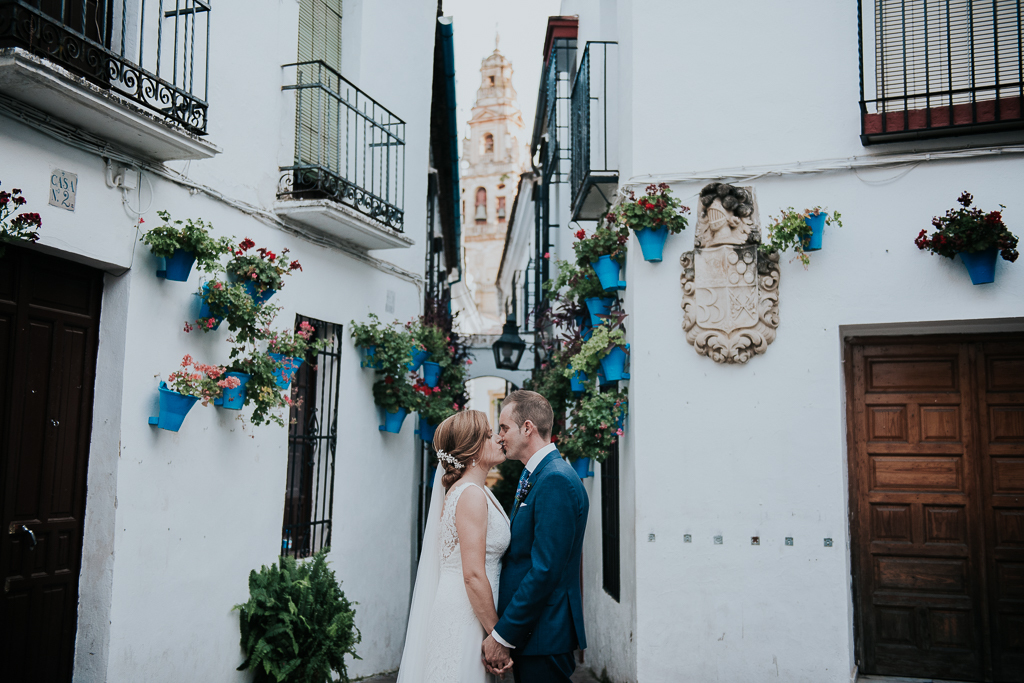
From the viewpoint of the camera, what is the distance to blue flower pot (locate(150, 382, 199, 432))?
531cm

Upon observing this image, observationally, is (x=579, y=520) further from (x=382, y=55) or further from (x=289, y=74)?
(x=382, y=55)

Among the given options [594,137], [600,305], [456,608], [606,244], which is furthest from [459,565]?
[594,137]

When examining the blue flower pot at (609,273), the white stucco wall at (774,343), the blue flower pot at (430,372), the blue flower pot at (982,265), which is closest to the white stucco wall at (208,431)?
the blue flower pot at (430,372)

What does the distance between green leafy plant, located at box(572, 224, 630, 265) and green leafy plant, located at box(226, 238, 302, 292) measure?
2.42 m

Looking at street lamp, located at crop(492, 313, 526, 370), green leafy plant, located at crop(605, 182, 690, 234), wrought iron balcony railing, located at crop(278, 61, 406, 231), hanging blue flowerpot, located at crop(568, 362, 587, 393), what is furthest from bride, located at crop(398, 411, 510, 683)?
street lamp, located at crop(492, 313, 526, 370)

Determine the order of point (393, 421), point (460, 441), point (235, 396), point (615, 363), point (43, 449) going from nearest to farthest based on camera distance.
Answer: point (460, 441) < point (43, 449) < point (235, 396) < point (615, 363) < point (393, 421)

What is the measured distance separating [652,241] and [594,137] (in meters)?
2.54

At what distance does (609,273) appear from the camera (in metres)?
6.85

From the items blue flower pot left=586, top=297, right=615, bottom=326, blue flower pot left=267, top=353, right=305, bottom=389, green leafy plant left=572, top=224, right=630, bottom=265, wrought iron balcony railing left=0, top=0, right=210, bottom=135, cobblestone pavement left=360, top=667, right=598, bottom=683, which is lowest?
cobblestone pavement left=360, top=667, right=598, bottom=683

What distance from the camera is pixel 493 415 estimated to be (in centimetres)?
3550

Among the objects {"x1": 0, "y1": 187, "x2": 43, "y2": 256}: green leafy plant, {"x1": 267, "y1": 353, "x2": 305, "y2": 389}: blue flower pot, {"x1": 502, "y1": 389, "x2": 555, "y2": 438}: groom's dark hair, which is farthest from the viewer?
{"x1": 267, "y1": 353, "x2": 305, "y2": 389}: blue flower pot

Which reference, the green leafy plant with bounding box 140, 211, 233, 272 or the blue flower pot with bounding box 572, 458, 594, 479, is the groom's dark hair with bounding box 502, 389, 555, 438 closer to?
the green leafy plant with bounding box 140, 211, 233, 272

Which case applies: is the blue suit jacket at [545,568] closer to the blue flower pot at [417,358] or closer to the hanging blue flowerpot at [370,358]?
the hanging blue flowerpot at [370,358]

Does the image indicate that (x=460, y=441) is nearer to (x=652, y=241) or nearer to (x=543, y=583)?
(x=543, y=583)
